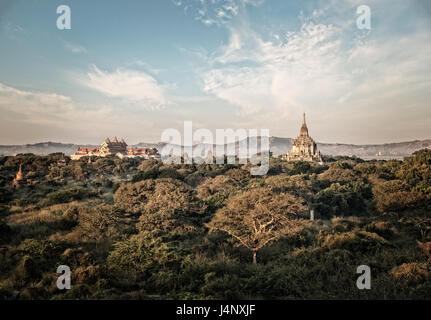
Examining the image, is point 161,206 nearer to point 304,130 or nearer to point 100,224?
point 100,224

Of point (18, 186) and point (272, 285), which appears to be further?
point (18, 186)

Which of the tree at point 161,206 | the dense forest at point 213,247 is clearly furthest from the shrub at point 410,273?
the tree at point 161,206

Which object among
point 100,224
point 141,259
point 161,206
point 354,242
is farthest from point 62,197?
point 354,242

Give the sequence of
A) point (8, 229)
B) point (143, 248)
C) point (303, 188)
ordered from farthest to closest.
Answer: point (303, 188) → point (8, 229) → point (143, 248)

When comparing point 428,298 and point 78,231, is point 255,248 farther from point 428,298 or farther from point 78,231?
point 78,231

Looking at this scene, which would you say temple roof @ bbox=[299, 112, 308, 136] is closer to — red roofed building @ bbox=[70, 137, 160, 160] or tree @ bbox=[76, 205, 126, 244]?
red roofed building @ bbox=[70, 137, 160, 160]

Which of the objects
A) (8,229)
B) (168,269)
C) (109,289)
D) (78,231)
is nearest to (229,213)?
(168,269)
